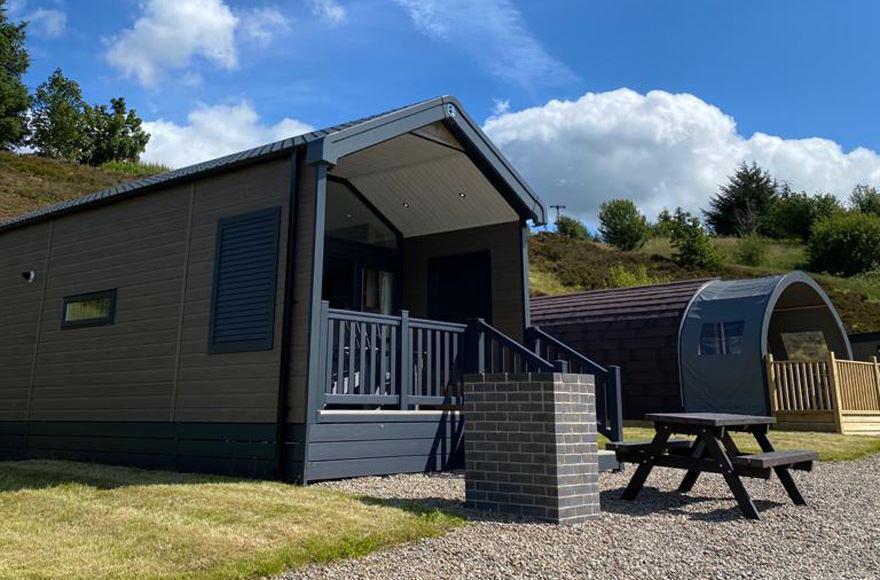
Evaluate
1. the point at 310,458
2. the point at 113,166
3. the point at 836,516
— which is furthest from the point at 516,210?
the point at 113,166

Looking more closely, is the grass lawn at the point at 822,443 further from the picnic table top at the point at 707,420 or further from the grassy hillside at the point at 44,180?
the grassy hillside at the point at 44,180

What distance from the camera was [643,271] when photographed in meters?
33.1

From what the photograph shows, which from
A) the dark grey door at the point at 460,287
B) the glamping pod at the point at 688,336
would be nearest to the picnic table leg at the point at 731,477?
the dark grey door at the point at 460,287

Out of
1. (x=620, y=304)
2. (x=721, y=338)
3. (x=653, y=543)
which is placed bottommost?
(x=653, y=543)

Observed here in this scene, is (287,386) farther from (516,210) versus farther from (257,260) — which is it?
(516,210)

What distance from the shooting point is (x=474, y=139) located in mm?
8953

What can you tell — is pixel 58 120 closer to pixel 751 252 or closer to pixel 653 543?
pixel 751 252

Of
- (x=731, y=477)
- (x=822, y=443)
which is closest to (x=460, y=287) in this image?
(x=731, y=477)

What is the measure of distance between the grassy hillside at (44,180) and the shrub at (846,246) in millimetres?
39679

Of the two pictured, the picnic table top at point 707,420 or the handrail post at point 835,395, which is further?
the handrail post at point 835,395

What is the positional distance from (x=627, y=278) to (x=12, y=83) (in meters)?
38.8

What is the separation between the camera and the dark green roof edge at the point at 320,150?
7.21 metres

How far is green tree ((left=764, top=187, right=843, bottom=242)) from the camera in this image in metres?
47.6

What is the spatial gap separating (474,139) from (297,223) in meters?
2.97
